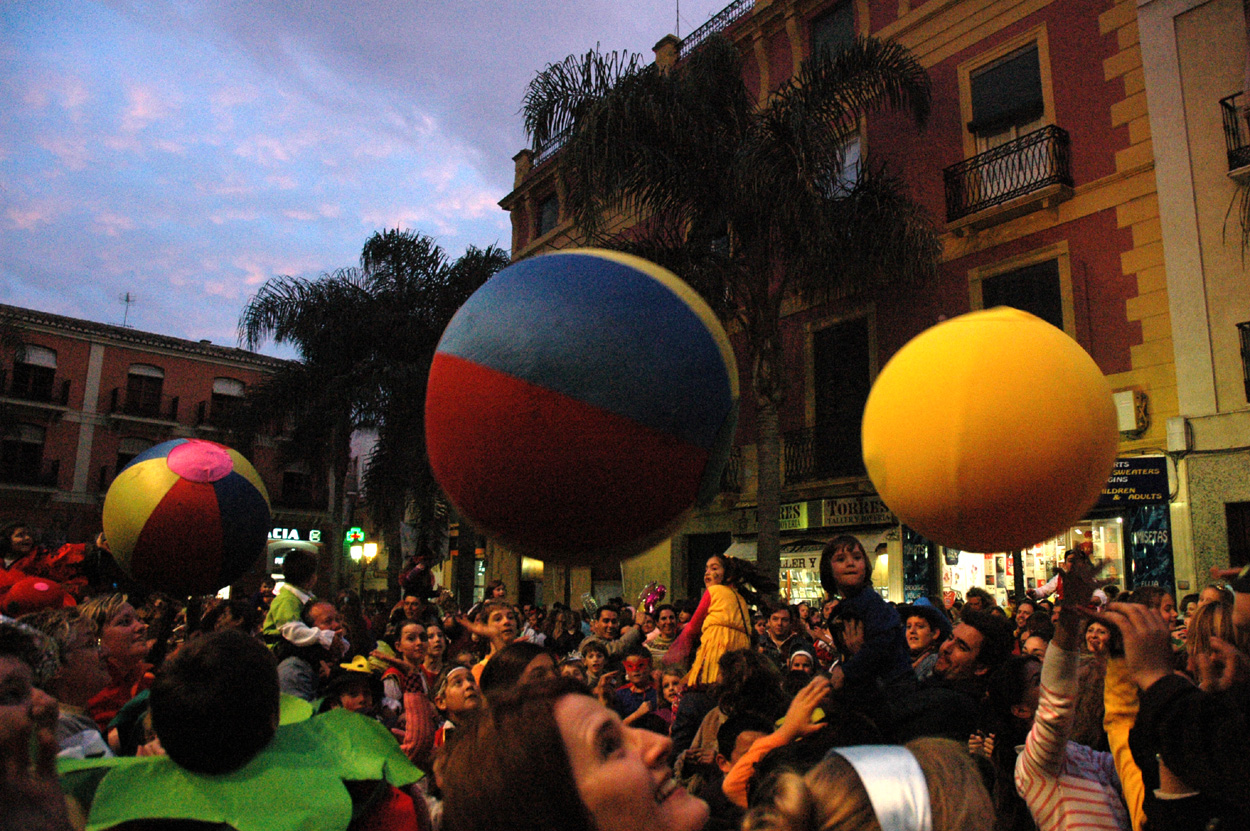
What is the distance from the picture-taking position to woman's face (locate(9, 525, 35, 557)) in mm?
6895

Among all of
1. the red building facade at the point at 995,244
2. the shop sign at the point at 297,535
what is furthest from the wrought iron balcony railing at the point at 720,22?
the shop sign at the point at 297,535

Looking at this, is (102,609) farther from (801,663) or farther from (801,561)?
(801,561)

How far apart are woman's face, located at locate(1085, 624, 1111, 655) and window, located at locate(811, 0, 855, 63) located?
44.0 feet

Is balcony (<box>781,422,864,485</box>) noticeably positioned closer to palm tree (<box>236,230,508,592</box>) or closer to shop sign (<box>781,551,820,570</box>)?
shop sign (<box>781,551,820,570</box>)

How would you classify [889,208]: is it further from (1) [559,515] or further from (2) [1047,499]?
(1) [559,515]

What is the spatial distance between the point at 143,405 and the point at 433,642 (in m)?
36.4

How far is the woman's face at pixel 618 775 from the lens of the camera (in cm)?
145

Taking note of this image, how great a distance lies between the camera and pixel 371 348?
65.8 feet

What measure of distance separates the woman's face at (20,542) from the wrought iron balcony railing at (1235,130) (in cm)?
1336

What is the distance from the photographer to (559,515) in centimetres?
209

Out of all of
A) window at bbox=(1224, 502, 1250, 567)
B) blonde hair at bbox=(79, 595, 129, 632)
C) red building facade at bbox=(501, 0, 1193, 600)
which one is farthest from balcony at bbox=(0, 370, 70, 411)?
window at bbox=(1224, 502, 1250, 567)

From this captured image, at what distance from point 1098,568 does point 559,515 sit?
65.6 inches

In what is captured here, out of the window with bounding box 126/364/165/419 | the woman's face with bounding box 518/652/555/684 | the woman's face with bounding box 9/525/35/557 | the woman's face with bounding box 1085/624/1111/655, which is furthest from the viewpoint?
the window with bounding box 126/364/165/419

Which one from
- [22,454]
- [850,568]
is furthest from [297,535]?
[850,568]
